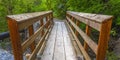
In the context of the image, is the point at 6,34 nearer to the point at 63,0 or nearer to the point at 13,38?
the point at 13,38

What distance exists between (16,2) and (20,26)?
15.4 m

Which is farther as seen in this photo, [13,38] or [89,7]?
[89,7]

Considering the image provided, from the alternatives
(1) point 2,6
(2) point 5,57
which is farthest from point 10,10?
(2) point 5,57

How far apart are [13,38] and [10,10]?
50.2 ft

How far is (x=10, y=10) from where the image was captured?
55.8 feet

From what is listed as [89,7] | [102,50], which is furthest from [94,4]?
[102,50]

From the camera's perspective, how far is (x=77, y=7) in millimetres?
10219

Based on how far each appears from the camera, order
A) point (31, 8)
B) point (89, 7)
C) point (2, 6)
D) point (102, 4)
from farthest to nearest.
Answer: point (31, 8)
point (2, 6)
point (89, 7)
point (102, 4)

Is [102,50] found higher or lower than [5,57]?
higher

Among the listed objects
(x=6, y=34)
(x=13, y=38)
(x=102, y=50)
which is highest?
(x=13, y=38)

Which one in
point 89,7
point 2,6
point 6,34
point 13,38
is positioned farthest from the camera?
point 2,6

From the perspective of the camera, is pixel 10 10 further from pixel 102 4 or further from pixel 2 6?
pixel 102 4

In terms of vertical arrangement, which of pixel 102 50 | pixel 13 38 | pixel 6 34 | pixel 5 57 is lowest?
pixel 5 57

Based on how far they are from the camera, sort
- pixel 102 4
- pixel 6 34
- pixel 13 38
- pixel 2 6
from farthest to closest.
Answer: pixel 2 6, pixel 102 4, pixel 6 34, pixel 13 38
